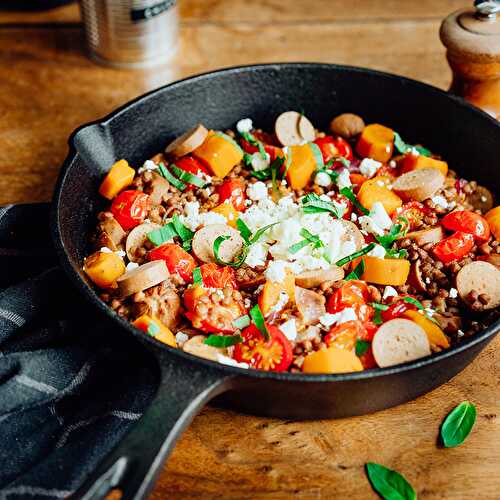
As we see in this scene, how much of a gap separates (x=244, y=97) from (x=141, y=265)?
833mm

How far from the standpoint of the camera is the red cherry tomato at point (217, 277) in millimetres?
2016

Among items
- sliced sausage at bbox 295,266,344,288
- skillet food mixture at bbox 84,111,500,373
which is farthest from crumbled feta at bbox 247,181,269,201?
sliced sausage at bbox 295,266,344,288

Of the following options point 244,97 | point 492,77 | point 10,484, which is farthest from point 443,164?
point 10,484

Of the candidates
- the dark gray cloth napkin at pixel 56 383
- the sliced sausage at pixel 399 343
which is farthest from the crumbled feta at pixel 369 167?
the dark gray cloth napkin at pixel 56 383

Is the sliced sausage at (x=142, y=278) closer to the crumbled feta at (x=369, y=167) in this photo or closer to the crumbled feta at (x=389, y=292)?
the crumbled feta at (x=389, y=292)

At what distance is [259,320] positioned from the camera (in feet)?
6.12

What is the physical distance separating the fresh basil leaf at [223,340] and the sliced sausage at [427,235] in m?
0.66

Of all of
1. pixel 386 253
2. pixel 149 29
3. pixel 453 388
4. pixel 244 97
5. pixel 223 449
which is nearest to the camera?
pixel 223 449

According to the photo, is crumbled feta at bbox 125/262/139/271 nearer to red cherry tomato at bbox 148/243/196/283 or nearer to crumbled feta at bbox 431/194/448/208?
red cherry tomato at bbox 148/243/196/283

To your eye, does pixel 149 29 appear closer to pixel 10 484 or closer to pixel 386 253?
pixel 386 253

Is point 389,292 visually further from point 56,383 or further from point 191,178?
point 56,383

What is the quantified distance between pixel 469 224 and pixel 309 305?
0.60 meters

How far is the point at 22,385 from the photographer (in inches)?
71.9

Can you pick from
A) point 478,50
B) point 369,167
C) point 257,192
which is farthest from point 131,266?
point 478,50
